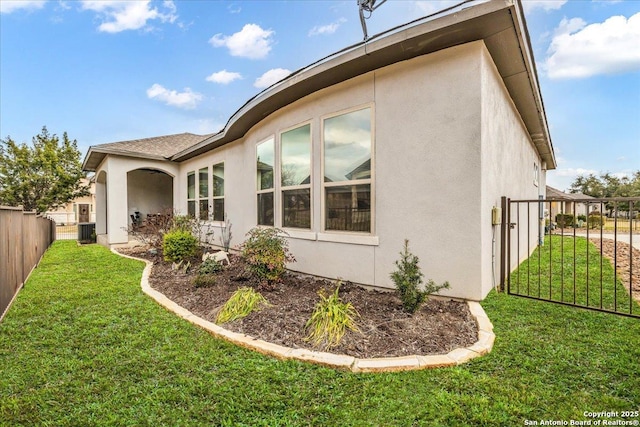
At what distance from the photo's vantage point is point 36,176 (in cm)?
1877

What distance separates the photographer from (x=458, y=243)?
398cm

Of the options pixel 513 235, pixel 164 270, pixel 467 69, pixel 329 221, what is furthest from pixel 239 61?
pixel 513 235

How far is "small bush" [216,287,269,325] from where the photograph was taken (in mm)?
3682

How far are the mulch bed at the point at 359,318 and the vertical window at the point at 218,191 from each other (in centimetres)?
412

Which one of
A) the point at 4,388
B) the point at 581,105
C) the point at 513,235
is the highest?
the point at 581,105

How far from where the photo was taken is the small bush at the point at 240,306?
368 cm

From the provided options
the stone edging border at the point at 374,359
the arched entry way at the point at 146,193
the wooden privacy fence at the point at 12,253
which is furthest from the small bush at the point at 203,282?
the arched entry way at the point at 146,193

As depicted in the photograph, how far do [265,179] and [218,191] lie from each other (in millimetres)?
3254

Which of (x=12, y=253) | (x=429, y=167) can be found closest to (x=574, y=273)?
(x=429, y=167)

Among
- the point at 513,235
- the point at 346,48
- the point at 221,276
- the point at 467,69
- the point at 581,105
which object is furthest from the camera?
the point at 581,105

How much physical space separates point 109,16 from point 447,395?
526 inches

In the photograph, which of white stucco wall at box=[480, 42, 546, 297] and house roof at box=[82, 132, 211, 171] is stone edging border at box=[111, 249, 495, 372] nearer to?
white stucco wall at box=[480, 42, 546, 297]

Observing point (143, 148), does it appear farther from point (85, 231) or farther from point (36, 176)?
point (36, 176)

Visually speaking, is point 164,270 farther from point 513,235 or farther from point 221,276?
point 513,235
